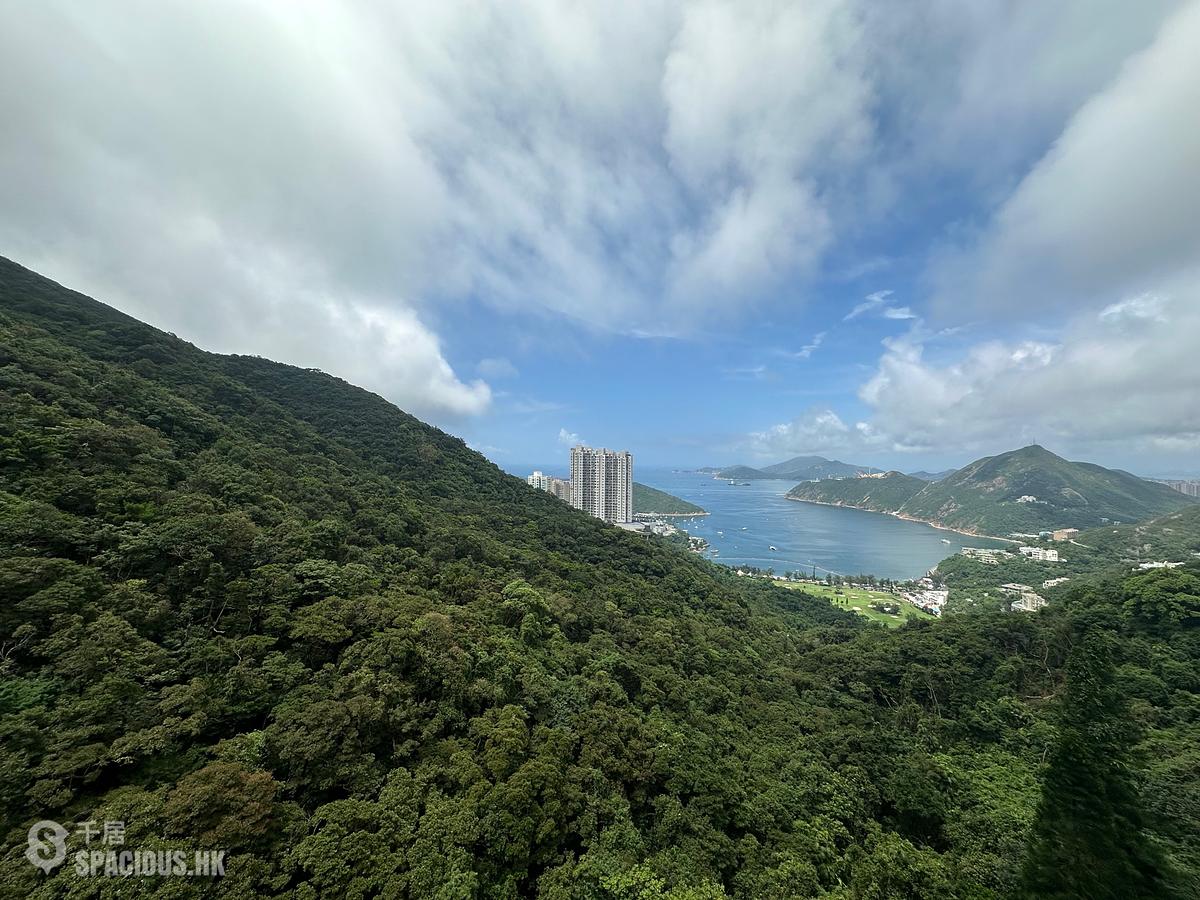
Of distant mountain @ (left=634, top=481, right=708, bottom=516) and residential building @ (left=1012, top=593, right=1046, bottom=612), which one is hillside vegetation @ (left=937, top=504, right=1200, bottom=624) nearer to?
residential building @ (left=1012, top=593, right=1046, bottom=612)

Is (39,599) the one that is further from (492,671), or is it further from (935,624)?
(935,624)

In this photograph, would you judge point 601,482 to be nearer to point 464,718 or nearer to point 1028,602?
point 1028,602

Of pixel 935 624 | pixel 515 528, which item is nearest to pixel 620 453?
pixel 515 528

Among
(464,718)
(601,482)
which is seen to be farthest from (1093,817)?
(601,482)

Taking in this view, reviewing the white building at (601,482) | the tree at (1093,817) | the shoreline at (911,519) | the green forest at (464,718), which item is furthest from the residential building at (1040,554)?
the tree at (1093,817)

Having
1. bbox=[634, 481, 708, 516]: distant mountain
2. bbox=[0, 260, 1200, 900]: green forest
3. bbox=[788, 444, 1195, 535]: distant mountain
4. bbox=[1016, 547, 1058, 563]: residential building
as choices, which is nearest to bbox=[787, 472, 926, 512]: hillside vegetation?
bbox=[788, 444, 1195, 535]: distant mountain
